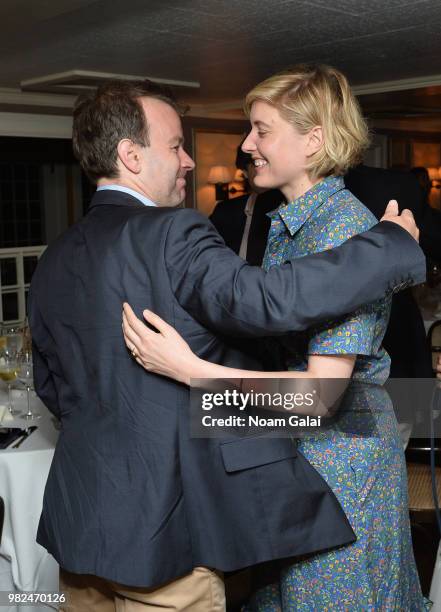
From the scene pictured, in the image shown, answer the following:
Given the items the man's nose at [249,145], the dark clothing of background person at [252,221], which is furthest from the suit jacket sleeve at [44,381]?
the dark clothing of background person at [252,221]

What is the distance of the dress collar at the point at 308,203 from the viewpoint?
4.86 ft

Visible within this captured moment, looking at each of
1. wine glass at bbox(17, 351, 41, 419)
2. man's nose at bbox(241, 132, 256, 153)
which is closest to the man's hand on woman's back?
man's nose at bbox(241, 132, 256, 153)

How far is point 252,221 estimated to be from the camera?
3912 mm

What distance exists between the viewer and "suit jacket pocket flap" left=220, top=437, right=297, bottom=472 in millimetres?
1328

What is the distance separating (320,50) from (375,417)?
14.9 ft

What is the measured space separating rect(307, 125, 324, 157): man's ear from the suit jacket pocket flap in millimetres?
603

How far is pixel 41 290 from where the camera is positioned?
4.64ft

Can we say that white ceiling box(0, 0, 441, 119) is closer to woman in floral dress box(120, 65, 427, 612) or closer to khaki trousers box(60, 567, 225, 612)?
woman in floral dress box(120, 65, 427, 612)

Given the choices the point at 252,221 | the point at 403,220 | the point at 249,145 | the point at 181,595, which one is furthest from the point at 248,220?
the point at 181,595

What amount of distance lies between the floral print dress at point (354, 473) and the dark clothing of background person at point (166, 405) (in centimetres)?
8

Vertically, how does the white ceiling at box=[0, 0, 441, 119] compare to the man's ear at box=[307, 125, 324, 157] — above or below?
above

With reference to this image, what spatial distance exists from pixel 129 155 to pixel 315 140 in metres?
0.39

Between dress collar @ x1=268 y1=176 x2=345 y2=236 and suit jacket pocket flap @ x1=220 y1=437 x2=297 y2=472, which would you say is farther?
dress collar @ x1=268 y1=176 x2=345 y2=236

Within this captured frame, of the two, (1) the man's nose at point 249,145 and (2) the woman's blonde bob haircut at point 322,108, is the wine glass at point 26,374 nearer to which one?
(1) the man's nose at point 249,145
